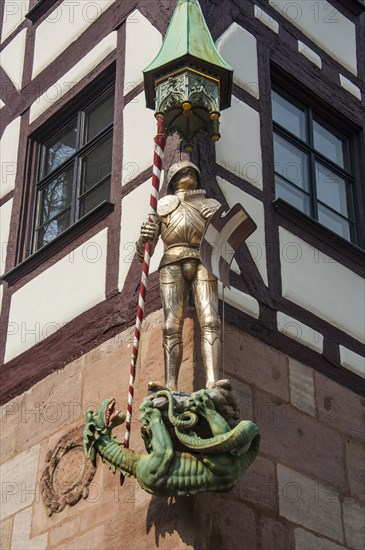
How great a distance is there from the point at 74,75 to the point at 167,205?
9.23 ft

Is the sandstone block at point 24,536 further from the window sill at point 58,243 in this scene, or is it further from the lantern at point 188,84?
the lantern at point 188,84

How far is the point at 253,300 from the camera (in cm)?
893

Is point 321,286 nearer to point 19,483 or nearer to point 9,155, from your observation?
point 19,483

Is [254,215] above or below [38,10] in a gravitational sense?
below

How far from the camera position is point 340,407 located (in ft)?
29.8

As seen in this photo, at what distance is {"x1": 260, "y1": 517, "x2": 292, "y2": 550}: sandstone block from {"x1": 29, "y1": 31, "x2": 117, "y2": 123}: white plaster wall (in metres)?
4.13

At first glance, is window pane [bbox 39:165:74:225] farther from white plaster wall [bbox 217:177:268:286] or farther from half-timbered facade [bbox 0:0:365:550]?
white plaster wall [bbox 217:177:268:286]

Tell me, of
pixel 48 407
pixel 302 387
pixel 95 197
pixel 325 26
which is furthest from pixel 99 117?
pixel 302 387

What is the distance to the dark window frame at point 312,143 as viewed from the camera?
10.4 meters

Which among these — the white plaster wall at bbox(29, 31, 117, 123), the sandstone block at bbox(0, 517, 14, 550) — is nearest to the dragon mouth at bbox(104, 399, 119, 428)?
the sandstone block at bbox(0, 517, 14, 550)

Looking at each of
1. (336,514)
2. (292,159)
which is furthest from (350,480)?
(292,159)

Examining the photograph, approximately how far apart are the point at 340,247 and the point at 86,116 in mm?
2334

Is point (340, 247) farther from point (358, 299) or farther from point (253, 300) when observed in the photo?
point (253, 300)

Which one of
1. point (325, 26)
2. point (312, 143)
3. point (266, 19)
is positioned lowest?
point (312, 143)
